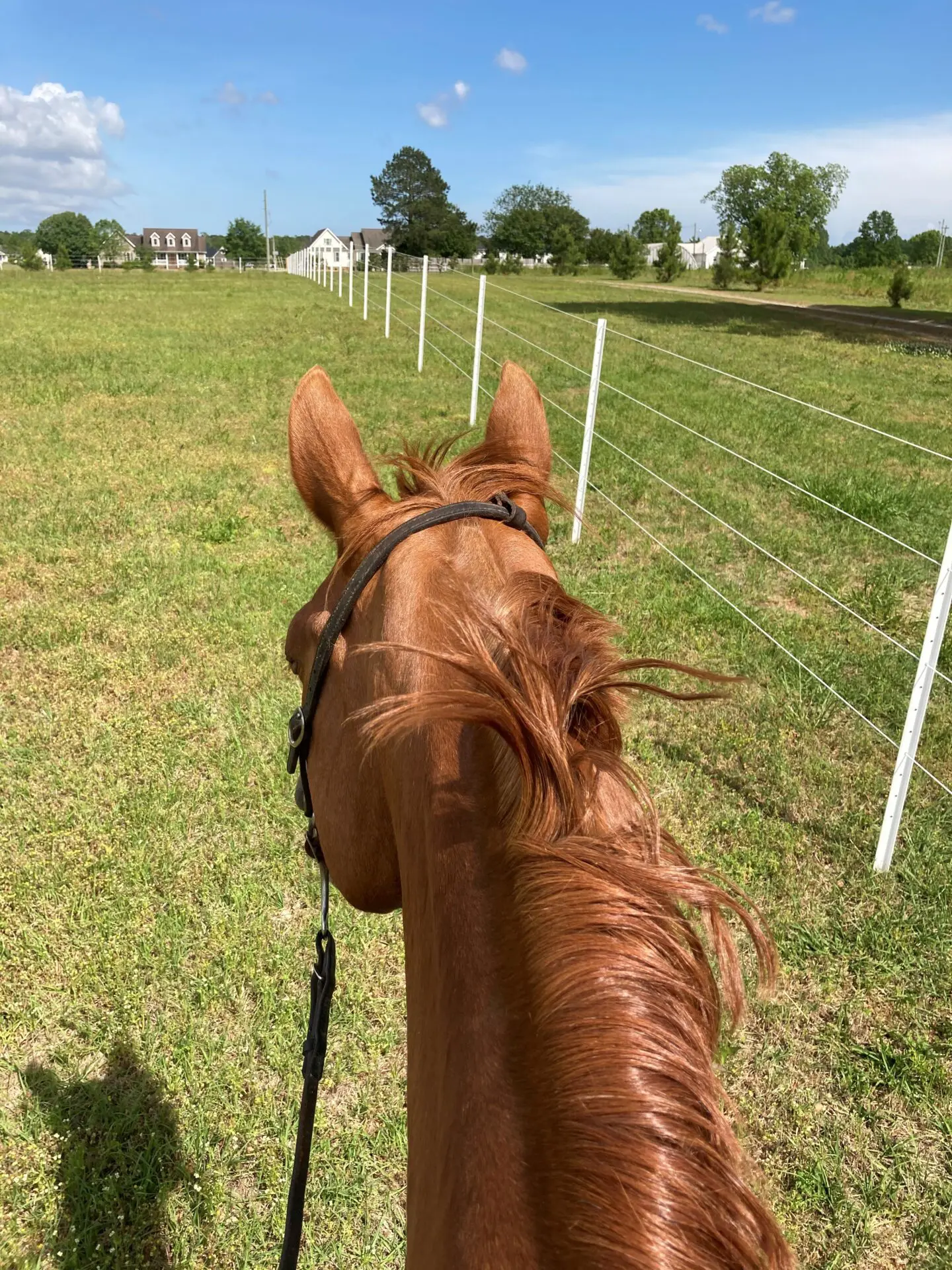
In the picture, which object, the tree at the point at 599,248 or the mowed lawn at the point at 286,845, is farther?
the tree at the point at 599,248

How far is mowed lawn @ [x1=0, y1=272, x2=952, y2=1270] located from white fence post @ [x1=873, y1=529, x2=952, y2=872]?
0.14m

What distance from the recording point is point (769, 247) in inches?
1383

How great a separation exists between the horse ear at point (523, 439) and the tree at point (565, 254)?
53336 mm

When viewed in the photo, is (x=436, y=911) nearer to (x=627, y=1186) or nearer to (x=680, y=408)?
(x=627, y=1186)

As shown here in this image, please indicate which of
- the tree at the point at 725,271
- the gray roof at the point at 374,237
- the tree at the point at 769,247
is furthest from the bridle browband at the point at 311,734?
the gray roof at the point at 374,237

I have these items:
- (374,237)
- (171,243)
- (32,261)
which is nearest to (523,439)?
(32,261)

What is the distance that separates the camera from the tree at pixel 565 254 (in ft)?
164

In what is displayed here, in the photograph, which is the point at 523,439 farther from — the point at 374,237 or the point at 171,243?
the point at 171,243

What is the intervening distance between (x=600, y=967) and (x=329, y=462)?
2.95 ft

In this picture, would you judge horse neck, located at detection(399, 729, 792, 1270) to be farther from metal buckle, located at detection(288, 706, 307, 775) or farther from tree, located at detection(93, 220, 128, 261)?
tree, located at detection(93, 220, 128, 261)

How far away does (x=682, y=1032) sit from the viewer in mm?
576

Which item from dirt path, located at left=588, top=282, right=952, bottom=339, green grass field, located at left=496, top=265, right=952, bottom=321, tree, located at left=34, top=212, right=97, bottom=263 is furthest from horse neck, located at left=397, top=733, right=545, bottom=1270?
tree, located at left=34, top=212, right=97, bottom=263

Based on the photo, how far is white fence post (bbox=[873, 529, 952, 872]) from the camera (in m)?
2.72

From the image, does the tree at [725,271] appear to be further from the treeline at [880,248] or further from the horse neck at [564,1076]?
the horse neck at [564,1076]
